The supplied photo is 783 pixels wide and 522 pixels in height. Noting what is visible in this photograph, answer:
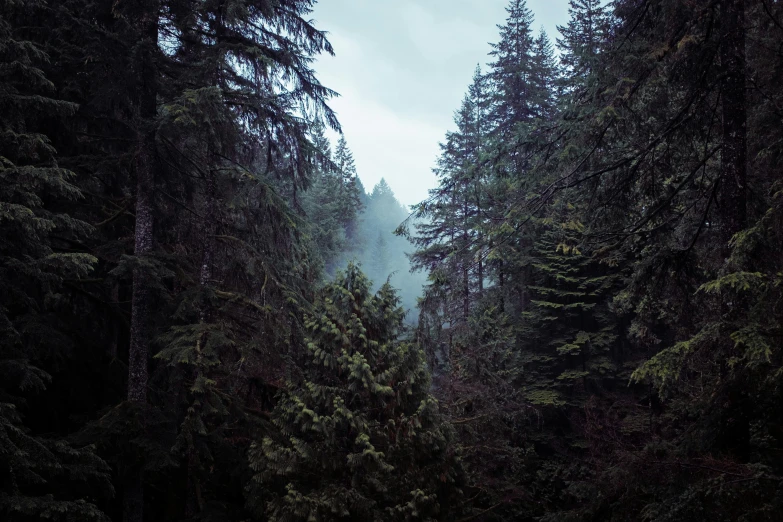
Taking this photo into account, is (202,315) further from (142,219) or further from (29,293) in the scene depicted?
(29,293)

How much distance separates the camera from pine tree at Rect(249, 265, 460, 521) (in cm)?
601

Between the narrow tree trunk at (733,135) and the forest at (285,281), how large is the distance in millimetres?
29

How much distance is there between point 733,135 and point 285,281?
8.21 m

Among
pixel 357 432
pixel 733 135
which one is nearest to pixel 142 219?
pixel 357 432

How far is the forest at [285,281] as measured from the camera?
601 cm

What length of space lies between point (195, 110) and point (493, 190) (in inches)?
511

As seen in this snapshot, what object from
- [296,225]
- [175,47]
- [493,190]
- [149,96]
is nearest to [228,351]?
[296,225]

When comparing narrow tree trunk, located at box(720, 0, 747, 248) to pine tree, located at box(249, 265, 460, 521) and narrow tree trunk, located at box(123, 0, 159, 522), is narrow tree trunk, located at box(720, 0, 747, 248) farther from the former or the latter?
narrow tree trunk, located at box(123, 0, 159, 522)

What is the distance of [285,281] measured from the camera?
32.2 ft

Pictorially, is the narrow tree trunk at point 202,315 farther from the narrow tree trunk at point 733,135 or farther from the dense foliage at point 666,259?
the narrow tree trunk at point 733,135

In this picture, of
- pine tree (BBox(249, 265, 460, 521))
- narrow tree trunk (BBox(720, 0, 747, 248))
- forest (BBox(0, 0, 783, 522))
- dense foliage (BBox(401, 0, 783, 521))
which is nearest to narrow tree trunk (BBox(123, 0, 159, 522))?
forest (BBox(0, 0, 783, 522))

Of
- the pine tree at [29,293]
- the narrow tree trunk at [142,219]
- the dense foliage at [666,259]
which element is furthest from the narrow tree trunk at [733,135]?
the narrow tree trunk at [142,219]

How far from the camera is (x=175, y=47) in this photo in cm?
1017

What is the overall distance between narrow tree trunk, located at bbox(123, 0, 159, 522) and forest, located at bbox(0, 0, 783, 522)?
0.05m
